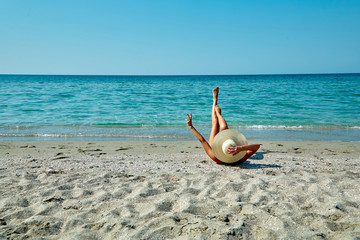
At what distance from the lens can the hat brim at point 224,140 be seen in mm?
4883

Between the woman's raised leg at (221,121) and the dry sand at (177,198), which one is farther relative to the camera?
the woman's raised leg at (221,121)

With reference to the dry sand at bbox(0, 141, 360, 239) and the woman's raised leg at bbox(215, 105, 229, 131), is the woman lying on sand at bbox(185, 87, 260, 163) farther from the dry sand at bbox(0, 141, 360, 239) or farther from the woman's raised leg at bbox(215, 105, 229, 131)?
the dry sand at bbox(0, 141, 360, 239)

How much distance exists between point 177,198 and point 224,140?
5.49 ft

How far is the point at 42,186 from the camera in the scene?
4066mm

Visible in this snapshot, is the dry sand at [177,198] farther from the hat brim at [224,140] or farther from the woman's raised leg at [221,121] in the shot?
the woman's raised leg at [221,121]

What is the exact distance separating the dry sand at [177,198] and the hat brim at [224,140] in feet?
0.70

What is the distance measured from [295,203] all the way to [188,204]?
1.27m

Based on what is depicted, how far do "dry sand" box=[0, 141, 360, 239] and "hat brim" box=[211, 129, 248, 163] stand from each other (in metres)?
0.21

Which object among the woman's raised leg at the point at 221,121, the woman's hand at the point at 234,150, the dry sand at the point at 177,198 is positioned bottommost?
the dry sand at the point at 177,198

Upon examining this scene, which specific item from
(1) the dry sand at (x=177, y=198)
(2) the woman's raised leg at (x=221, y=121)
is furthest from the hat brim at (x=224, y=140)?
(2) the woman's raised leg at (x=221, y=121)

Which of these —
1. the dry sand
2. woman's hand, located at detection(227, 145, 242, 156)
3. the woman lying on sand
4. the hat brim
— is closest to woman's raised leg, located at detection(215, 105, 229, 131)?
the woman lying on sand

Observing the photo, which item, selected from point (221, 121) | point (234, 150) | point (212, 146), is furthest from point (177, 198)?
point (221, 121)

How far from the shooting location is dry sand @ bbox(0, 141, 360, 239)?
2822mm

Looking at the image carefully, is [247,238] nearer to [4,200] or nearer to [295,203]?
[295,203]
